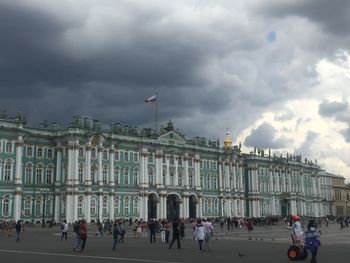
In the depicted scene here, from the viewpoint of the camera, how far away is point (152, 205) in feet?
307

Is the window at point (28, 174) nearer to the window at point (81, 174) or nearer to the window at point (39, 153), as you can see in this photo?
the window at point (39, 153)

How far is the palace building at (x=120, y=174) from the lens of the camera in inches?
3098

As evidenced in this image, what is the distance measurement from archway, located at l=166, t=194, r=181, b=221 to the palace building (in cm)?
19

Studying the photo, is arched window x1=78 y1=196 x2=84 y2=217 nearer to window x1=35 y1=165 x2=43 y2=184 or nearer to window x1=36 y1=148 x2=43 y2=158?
window x1=35 y1=165 x2=43 y2=184

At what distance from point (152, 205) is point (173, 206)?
5.31m

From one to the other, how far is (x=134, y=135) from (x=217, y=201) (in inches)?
1014

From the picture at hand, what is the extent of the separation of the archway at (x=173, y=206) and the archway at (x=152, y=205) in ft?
11.8

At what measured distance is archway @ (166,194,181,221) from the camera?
316ft

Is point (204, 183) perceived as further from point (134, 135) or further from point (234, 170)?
point (134, 135)

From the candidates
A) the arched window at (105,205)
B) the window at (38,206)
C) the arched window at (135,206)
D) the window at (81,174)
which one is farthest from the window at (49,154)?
the arched window at (135,206)

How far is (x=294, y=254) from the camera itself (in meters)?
23.5

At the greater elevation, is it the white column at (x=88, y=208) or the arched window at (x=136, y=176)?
the arched window at (x=136, y=176)

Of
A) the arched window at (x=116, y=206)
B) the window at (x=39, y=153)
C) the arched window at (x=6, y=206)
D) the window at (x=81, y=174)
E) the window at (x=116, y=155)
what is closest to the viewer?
the arched window at (x=6, y=206)

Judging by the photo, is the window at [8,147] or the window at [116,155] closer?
the window at [8,147]
